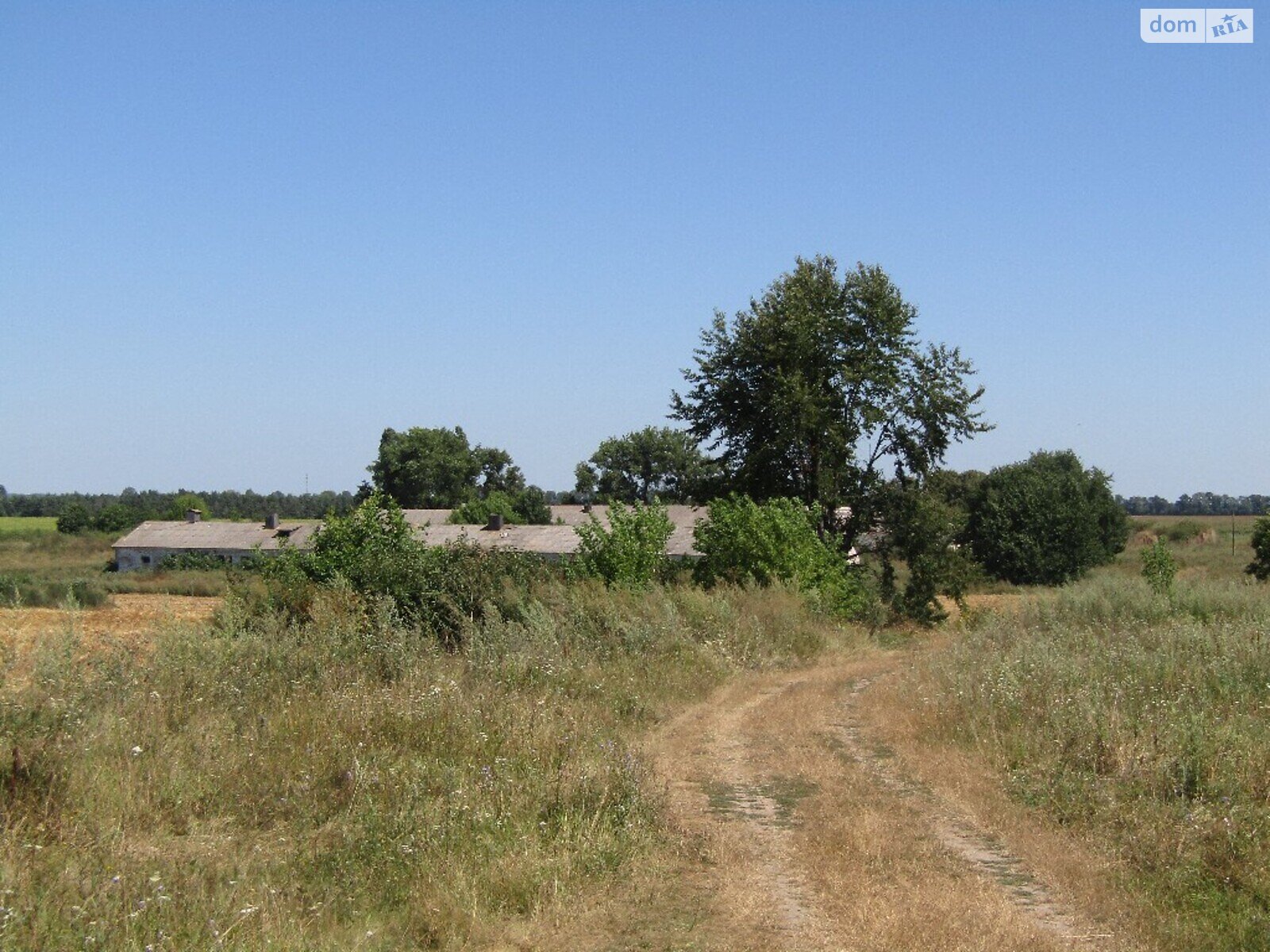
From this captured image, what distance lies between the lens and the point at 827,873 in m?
7.06

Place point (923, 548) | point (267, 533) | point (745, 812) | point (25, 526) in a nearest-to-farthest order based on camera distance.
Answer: point (745, 812) → point (923, 548) → point (267, 533) → point (25, 526)

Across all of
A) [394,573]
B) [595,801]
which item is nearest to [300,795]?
[595,801]

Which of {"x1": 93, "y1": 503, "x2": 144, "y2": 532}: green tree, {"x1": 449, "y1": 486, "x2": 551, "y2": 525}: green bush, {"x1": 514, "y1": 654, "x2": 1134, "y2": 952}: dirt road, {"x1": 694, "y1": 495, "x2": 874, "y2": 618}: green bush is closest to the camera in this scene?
{"x1": 514, "y1": 654, "x2": 1134, "y2": 952}: dirt road

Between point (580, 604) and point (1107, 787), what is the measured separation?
1119cm

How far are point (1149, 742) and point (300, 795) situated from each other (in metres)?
7.19

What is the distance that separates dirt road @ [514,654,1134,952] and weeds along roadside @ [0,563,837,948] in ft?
1.60

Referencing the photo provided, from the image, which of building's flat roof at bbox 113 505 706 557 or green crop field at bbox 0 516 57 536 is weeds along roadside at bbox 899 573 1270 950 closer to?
building's flat roof at bbox 113 505 706 557

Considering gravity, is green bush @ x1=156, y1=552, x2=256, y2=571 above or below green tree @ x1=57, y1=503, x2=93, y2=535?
below

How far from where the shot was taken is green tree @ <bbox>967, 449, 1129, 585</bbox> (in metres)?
66.7

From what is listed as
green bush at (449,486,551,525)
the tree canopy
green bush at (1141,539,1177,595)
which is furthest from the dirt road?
the tree canopy

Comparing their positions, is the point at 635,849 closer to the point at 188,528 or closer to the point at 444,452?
the point at 188,528

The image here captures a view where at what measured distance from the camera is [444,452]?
111562 mm

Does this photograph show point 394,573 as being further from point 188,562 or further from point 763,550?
point 188,562

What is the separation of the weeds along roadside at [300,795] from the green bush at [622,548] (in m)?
11.5
